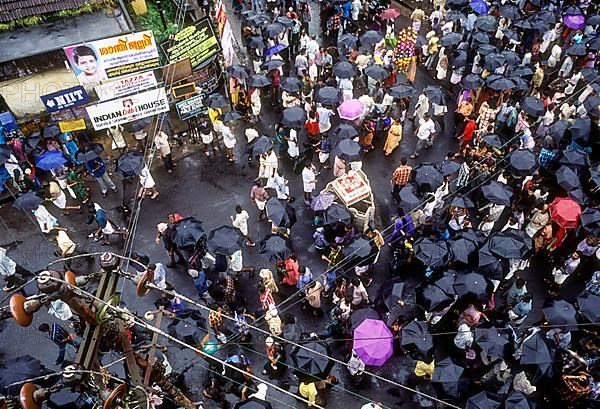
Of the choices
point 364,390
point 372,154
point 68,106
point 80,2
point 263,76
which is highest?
point 80,2

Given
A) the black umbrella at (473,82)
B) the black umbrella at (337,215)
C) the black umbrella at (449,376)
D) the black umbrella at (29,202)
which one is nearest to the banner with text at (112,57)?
the black umbrella at (29,202)

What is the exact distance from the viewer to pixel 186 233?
1186cm

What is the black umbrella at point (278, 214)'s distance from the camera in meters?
12.3

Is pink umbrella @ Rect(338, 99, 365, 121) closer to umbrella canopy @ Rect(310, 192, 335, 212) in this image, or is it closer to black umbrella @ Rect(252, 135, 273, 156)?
black umbrella @ Rect(252, 135, 273, 156)

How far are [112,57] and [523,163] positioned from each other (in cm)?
1128

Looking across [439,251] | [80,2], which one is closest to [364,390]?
[439,251]

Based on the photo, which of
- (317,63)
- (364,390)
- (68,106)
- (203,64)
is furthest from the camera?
(317,63)

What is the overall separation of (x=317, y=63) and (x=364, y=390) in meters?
11.1

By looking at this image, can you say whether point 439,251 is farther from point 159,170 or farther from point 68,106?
point 68,106

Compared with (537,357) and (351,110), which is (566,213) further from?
(351,110)

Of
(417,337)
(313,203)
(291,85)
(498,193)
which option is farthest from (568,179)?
(291,85)

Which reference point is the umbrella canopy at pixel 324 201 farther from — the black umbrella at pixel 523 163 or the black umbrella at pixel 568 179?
the black umbrella at pixel 568 179

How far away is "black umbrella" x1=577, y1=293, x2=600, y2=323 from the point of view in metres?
10.4

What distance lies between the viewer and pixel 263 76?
53.5ft
